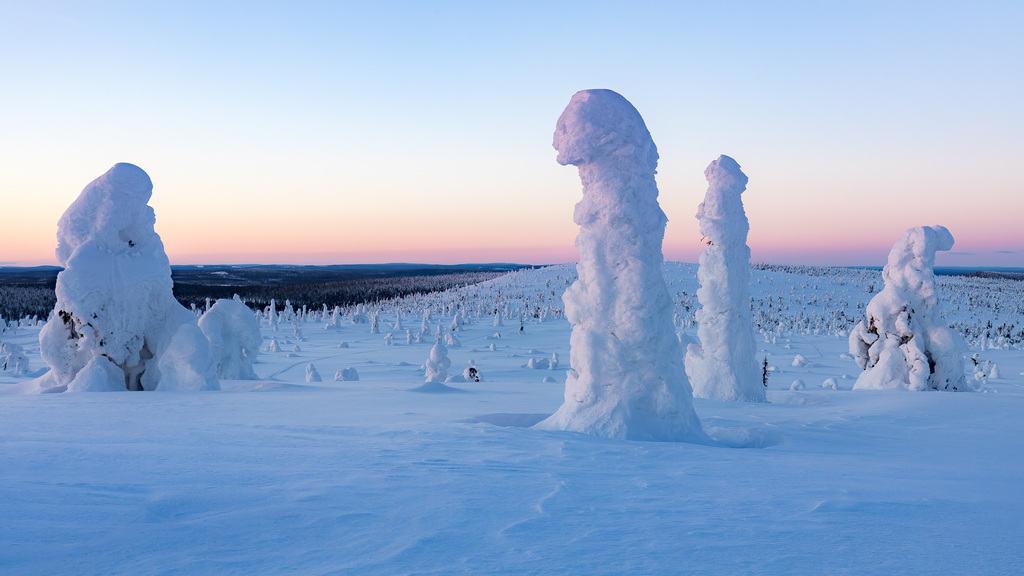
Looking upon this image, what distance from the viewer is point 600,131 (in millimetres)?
9570

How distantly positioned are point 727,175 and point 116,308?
1460cm

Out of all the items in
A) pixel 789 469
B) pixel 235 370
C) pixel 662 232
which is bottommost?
pixel 235 370

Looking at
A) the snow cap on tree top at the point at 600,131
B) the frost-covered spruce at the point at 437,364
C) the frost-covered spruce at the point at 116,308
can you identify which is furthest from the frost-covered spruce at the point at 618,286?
the frost-covered spruce at the point at 437,364

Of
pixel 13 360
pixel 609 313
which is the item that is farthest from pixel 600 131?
pixel 13 360

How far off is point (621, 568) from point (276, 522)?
6.70 feet

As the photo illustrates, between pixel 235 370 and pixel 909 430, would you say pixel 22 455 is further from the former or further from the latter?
pixel 235 370

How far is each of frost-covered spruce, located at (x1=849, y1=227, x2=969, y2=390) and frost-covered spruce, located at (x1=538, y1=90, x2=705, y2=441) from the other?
1318 cm

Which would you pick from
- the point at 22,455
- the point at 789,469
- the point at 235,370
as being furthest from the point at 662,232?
the point at 235,370

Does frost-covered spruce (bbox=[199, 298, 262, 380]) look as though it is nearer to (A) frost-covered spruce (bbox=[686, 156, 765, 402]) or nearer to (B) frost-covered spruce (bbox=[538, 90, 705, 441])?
(A) frost-covered spruce (bbox=[686, 156, 765, 402])

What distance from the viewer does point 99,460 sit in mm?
5508

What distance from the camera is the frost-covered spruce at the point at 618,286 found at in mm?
9289

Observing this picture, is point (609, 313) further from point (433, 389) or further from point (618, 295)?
point (433, 389)

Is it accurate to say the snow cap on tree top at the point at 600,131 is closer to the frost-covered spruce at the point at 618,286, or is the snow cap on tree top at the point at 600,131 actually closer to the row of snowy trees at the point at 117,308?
the frost-covered spruce at the point at 618,286

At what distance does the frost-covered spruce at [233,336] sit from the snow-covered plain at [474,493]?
10004 mm
